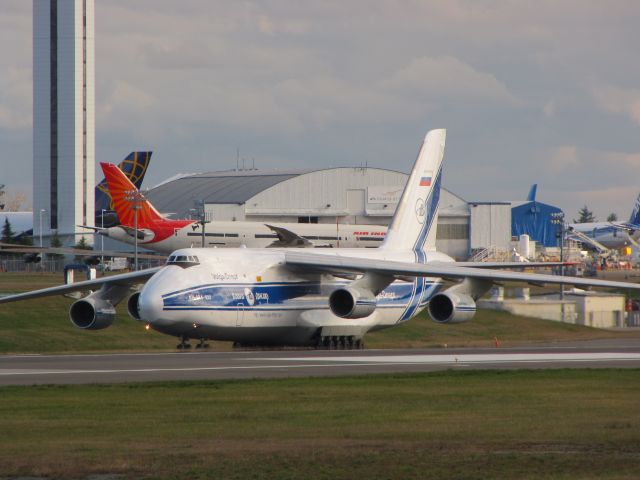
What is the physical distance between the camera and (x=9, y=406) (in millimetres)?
20875

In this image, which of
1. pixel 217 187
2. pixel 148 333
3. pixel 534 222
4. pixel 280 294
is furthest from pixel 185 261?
pixel 534 222

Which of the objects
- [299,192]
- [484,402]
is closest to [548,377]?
[484,402]

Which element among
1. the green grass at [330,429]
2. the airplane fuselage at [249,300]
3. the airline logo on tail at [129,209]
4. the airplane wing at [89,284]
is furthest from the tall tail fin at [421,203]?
the airline logo on tail at [129,209]

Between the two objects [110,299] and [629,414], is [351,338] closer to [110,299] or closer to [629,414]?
[110,299]

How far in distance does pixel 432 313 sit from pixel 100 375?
14980 mm

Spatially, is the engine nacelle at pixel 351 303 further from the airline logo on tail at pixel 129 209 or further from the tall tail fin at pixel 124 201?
→ the airline logo on tail at pixel 129 209

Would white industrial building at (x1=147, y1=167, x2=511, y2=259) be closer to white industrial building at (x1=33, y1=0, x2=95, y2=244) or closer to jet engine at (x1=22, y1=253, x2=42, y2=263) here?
white industrial building at (x1=33, y1=0, x2=95, y2=244)

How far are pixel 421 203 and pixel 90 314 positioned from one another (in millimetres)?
14309

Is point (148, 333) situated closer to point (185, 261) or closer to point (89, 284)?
point (89, 284)

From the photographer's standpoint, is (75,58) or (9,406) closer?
(9,406)

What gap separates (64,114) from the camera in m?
120

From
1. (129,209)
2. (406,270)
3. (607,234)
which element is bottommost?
(607,234)

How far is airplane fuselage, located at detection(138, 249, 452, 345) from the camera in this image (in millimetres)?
36500

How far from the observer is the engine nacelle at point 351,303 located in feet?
128
